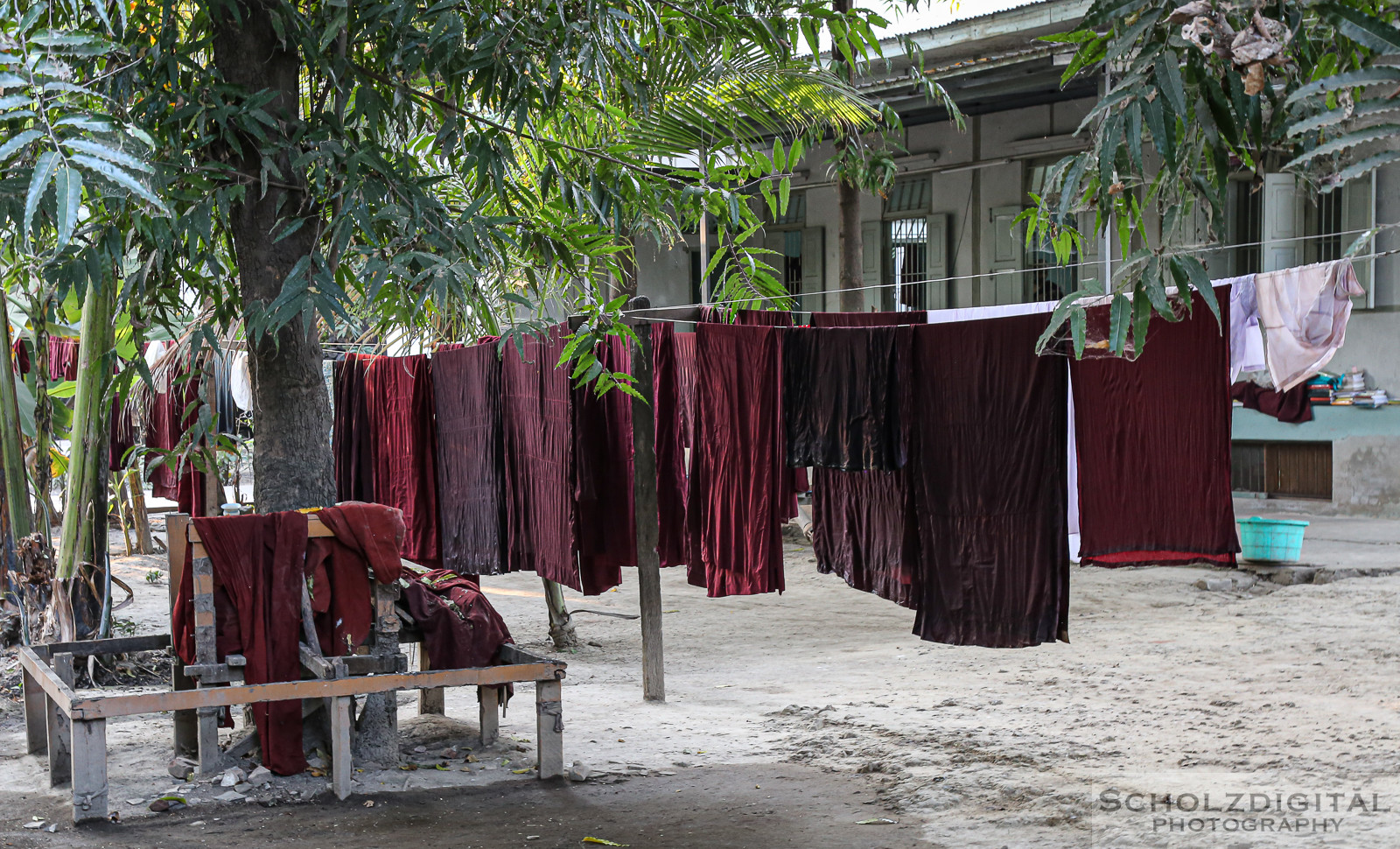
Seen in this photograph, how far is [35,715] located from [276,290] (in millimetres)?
2292

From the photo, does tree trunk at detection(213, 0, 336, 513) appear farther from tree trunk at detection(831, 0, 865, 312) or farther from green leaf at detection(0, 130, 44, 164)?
tree trunk at detection(831, 0, 865, 312)

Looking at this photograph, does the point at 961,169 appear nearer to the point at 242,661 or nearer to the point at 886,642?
the point at 886,642

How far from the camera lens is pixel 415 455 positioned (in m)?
7.61

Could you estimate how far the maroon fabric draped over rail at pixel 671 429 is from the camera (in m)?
6.27

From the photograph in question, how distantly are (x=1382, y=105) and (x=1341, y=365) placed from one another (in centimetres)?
1185

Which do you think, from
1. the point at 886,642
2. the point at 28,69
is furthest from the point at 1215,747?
the point at 28,69

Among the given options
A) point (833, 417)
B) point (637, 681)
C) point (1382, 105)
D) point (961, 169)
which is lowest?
point (637, 681)

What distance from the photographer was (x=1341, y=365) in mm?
12469

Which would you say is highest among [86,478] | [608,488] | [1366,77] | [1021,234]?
[1021,234]

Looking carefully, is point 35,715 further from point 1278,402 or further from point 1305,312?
point 1278,402

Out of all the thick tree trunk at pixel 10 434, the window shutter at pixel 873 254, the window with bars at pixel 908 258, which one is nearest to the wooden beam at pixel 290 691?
the thick tree trunk at pixel 10 434

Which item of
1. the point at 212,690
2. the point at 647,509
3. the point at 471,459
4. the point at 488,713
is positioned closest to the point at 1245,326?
the point at 647,509

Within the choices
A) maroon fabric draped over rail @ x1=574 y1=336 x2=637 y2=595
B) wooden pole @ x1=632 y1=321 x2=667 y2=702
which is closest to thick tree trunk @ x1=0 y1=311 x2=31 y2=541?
maroon fabric draped over rail @ x1=574 y1=336 x2=637 y2=595

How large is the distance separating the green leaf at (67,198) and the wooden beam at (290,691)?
251 centimetres
